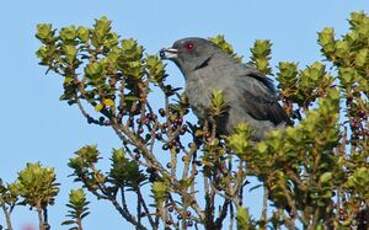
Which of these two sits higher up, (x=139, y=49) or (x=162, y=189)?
(x=139, y=49)

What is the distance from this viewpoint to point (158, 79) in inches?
352

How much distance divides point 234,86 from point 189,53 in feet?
3.31

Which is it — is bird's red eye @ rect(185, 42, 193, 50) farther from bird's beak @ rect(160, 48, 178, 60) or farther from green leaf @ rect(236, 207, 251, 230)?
green leaf @ rect(236, 207, 251, 230)

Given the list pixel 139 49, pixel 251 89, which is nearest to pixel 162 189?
pixel 139 49

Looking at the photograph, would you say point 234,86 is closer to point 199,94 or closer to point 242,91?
point 242,91

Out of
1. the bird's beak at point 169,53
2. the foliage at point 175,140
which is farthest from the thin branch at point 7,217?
the bird's beak at point 169,53

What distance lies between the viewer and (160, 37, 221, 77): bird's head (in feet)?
37.8

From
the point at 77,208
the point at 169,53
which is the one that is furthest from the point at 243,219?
the point at 169,53

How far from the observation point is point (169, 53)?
1173cm

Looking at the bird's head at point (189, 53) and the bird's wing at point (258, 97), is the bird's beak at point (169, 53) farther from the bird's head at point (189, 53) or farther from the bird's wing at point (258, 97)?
the bird's wing at point (258, 97)

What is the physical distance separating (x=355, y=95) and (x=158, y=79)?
1.58 meters

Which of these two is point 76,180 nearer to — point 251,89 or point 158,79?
point 158,79

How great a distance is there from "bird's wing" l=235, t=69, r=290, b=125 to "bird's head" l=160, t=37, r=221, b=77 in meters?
0.57

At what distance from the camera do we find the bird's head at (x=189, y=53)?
11523 mm
